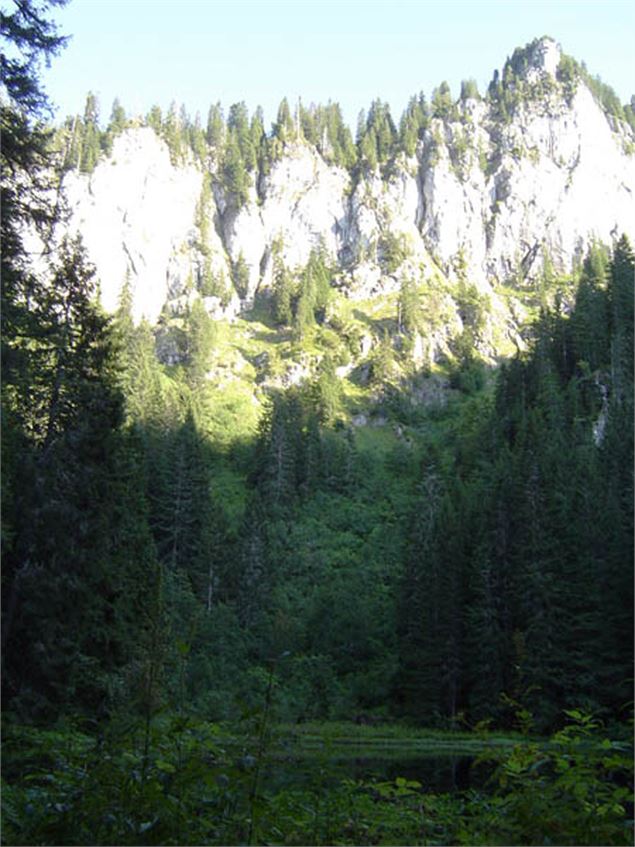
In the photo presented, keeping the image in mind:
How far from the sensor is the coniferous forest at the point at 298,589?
500 centimetres

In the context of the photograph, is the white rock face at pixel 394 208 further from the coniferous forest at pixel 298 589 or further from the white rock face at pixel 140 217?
the coniferous forest at pixel 298 589

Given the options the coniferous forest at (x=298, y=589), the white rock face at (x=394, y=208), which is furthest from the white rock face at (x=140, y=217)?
the coniferous forest at (x=298, y=589)

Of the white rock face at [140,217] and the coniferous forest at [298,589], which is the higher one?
the white rock face at [140,217]

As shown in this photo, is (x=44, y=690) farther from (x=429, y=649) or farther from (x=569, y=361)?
(x=569, y=361)

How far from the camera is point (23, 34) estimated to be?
13.1m

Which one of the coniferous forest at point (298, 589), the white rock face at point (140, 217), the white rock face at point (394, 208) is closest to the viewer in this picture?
the coniferous forest at point (298, 589)

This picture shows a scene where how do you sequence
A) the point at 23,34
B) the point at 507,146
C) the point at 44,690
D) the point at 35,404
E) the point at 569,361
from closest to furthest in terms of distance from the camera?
the point at 23,34 → the point at 44,690 → the point at 35,404 → the point at 569,361 → the point at 507,146

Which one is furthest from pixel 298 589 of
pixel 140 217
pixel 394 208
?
pixel 394 208

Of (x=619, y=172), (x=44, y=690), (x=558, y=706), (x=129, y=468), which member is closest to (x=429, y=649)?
(x=558, y=706)

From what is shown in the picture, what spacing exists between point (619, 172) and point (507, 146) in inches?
1183

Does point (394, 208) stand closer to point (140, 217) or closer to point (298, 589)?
point (140, 217)

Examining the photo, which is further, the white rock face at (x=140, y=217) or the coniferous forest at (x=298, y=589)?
the white rock face at (x=140, y=217)

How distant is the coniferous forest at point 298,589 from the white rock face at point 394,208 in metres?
43.4

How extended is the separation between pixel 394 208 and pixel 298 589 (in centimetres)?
12084
